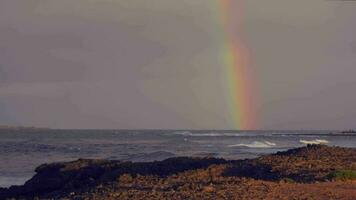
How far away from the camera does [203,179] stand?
62.9ft

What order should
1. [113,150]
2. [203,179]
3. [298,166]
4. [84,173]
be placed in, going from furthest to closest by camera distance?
[113,150] → [84,173] → [298,166] → [203,179]

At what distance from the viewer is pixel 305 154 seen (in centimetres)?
2673

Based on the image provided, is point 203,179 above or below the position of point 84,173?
above

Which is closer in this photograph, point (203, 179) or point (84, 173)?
point (203, 179)

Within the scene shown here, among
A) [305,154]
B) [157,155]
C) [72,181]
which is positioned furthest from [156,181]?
[157,155]

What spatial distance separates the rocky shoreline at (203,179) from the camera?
15.7 metres

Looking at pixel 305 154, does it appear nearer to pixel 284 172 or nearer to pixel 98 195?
pixel 284 172

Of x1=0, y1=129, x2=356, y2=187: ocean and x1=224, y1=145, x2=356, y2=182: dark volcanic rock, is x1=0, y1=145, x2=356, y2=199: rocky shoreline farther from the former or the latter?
x1=0, y1=129, x2=356, y2=187: ocean

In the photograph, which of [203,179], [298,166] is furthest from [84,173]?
[298,166]

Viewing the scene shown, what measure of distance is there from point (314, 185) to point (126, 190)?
16.4 feet

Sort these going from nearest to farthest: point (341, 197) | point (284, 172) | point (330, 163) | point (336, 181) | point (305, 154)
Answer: point (341, 197)
point (336, 181)
point (284, 172)
point (330, 163)
point (305, 154)

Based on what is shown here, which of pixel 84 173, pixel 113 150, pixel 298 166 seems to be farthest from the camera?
pixel 113 150

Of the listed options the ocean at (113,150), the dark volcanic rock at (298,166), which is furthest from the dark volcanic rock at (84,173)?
the ocean at (113,150)

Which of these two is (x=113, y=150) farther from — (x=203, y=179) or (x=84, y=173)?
(x=203, y=179)
